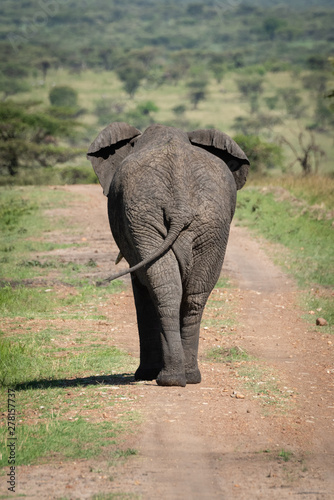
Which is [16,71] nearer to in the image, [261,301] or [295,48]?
[295,48]

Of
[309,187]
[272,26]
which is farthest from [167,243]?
[272,26]

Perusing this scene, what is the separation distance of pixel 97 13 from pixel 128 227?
129911 millimetres

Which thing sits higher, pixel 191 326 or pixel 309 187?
pixel 191 326

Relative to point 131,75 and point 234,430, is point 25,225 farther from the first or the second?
point 131,75

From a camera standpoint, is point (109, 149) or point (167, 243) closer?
point (167, 243)

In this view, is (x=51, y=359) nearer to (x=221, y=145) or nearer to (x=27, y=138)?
(x=221, y=145)

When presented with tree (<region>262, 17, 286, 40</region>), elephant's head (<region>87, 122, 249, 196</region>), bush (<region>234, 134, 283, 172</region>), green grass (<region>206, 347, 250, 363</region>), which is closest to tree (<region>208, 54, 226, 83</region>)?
tree (<region>262, 17, 286, 40</region>)

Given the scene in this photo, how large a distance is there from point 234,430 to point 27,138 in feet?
96.0

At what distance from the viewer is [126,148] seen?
5.95 meters

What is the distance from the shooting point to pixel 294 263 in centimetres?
1169

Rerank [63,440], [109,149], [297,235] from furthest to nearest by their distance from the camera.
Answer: [297,235]
[109,149]
[63,440]

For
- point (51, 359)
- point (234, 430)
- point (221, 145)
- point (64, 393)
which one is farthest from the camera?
point (51, 359)

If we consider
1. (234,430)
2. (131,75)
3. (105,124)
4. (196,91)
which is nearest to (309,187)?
(234,430)

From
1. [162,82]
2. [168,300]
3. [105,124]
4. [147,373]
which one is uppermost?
[168,300]
